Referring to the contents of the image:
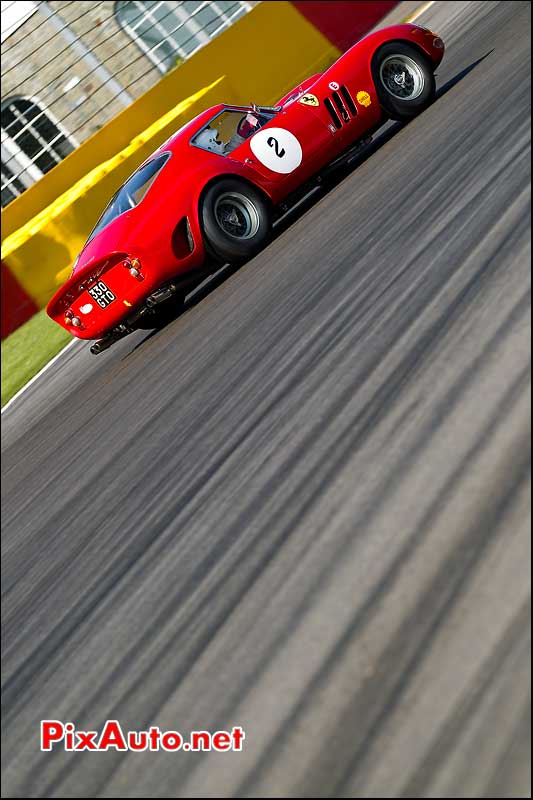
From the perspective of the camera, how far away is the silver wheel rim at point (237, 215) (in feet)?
25.2

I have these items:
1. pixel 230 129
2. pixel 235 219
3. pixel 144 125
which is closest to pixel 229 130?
pixel 230 129

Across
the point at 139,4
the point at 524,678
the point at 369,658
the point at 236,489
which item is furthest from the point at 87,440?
the point at 139,4

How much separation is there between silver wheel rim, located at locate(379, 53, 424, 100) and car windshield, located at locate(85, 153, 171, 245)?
74.5 inches

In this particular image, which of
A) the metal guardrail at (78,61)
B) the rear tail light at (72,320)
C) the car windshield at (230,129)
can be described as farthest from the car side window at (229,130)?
the metal guardrail at (78,61)

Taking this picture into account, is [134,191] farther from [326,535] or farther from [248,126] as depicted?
[326,535]

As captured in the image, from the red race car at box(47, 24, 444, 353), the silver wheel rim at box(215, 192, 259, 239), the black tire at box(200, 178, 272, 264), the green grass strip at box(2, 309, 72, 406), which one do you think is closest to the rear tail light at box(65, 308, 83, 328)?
the red race car at box(47, 24, 444, 353)

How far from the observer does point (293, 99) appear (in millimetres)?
8422

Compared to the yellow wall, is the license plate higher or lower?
lower

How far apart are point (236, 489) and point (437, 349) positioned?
0.97m

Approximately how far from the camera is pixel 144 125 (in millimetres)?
14734

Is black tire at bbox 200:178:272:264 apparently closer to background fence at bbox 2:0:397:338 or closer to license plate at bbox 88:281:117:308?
license plate at bbox 88:281:117:308

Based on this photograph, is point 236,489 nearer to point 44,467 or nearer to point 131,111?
point 44,467

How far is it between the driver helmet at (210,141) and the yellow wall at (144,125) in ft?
17.1

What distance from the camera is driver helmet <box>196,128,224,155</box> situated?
313 inches
